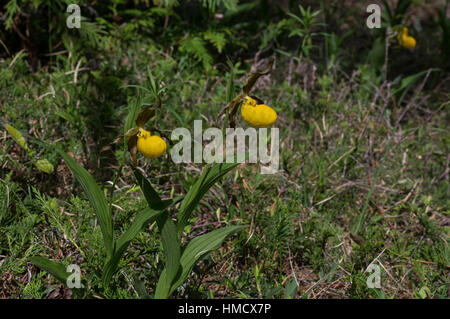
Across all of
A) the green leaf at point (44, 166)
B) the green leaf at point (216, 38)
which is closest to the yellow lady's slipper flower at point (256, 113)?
the green leaf at point (44, 166)

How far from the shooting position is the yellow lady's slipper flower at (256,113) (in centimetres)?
153

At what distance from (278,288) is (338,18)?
306 centimetres

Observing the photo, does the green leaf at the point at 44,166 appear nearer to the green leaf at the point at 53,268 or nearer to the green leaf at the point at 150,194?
the green leaf at the point at 53,268

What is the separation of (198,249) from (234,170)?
2.92 ft

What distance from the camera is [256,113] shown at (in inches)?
60.2

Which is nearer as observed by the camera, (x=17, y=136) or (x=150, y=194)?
(x=150, y=194)

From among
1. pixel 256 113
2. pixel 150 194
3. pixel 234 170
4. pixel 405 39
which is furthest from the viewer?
pixel 405 39

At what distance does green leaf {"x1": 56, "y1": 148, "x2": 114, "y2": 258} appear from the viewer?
4.66 feet

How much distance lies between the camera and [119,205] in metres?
2.03

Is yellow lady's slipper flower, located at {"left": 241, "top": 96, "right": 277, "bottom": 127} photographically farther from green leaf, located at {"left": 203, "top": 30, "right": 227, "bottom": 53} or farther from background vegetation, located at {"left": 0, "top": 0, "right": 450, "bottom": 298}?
green leaf, located at {"left": 203, "top": 30, "right": 227, "bottom": 53}

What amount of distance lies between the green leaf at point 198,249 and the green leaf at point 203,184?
0.08 metres

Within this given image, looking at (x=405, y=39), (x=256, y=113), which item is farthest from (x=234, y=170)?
(x=405, y=39)

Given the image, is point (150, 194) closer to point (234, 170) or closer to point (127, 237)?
point (127, 237)

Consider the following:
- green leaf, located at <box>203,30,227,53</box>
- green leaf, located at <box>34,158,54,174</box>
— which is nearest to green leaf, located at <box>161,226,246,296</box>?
green leaf, located at <box>34,158,54,174</box>
